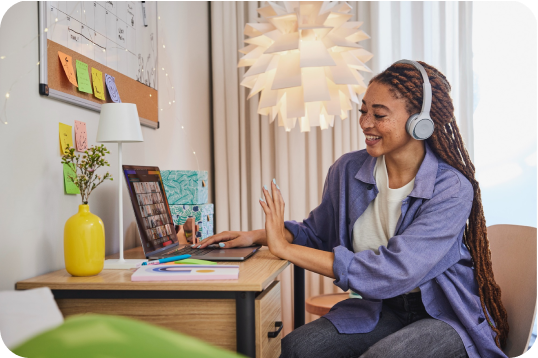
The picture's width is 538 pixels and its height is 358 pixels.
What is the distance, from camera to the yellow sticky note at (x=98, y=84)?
143 centimetres

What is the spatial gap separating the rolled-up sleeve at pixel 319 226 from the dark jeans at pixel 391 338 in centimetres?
31

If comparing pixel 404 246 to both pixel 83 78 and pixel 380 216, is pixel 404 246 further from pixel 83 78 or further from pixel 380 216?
pixel 83 78

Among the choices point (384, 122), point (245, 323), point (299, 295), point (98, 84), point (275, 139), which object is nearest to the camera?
point (245, 323)

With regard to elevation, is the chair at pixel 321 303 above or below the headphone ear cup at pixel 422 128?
below

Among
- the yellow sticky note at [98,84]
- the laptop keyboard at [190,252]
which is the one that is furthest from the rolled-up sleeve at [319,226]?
the yellow sticky note at [98,84]

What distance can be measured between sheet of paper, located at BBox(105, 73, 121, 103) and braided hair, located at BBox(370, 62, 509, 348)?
844 millimetres

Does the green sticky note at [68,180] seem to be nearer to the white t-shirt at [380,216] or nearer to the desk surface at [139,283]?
the desk surface at [139,283]

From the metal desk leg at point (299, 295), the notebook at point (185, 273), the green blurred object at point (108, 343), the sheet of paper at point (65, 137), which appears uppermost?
the sheet of paper at point (65, 137)

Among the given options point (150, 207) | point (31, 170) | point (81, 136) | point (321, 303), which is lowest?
point (321, 303)

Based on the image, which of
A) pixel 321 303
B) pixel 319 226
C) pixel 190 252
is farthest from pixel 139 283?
pixel 321 303

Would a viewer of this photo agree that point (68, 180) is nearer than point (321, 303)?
Yes

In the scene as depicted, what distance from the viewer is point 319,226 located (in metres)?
1.55

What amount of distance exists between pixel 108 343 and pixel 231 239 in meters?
1.27

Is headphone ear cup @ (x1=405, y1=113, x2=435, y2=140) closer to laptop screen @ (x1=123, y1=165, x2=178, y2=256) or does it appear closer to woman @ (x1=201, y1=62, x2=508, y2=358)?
woman @ (x1=201, y1=62, x2=508, y2=358)
